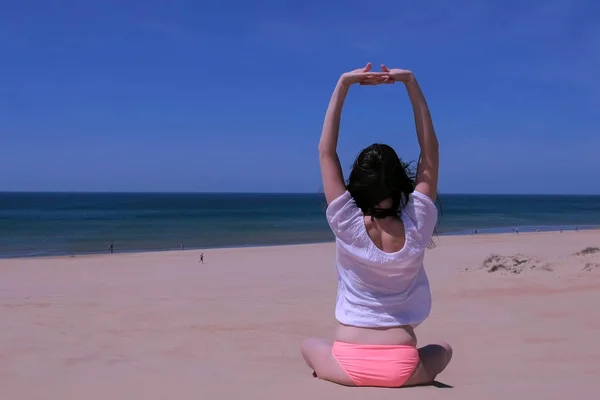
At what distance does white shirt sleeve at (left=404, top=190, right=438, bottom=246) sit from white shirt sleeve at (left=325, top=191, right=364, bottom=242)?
259mm

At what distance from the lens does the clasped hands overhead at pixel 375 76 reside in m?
3.18

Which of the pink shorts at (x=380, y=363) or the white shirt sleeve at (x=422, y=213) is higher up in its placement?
the white shirt sleeve at (x=422, y=213)

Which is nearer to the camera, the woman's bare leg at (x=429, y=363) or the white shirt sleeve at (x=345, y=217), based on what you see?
the white shirt sleeve at (x=345, y=217)

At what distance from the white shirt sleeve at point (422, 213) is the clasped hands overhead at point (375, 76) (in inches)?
26.8

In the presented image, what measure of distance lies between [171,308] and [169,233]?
37.1 metres

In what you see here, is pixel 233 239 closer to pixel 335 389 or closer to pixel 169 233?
pixel 169 233

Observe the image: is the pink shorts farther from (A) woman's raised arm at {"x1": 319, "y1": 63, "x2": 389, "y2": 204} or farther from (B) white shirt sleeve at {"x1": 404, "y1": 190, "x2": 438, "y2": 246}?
(A) woman's raised arm at {"x1": 319, "y1": 63, "x2": 389, "y2": 204}

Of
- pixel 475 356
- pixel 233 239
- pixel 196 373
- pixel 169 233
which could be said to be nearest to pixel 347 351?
pixel 196 373

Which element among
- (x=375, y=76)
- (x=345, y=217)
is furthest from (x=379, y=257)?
(x=375, y=76)

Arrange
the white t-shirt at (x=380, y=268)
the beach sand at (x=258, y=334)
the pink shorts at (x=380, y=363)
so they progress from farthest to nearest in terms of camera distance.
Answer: the beach sand at (x=258, y=334)
the pink shorts at (x=380, y=363)
the white t-shirt at (x=380, y=268)

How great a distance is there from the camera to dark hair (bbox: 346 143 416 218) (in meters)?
2.93

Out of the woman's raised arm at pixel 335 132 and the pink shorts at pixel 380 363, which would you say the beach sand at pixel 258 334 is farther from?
the woman's raised arm at pixel 335 132

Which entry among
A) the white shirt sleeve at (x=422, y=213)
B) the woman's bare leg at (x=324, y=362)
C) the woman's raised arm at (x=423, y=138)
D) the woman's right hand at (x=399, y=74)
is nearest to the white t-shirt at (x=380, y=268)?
the white shirt sleeve at (x=422, y=213)

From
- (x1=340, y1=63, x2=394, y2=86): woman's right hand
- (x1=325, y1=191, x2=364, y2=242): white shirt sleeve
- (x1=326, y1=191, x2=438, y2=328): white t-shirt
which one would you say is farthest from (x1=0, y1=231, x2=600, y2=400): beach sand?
(x1=340, y1=63, x2=394, y2=86): woman's right hand
